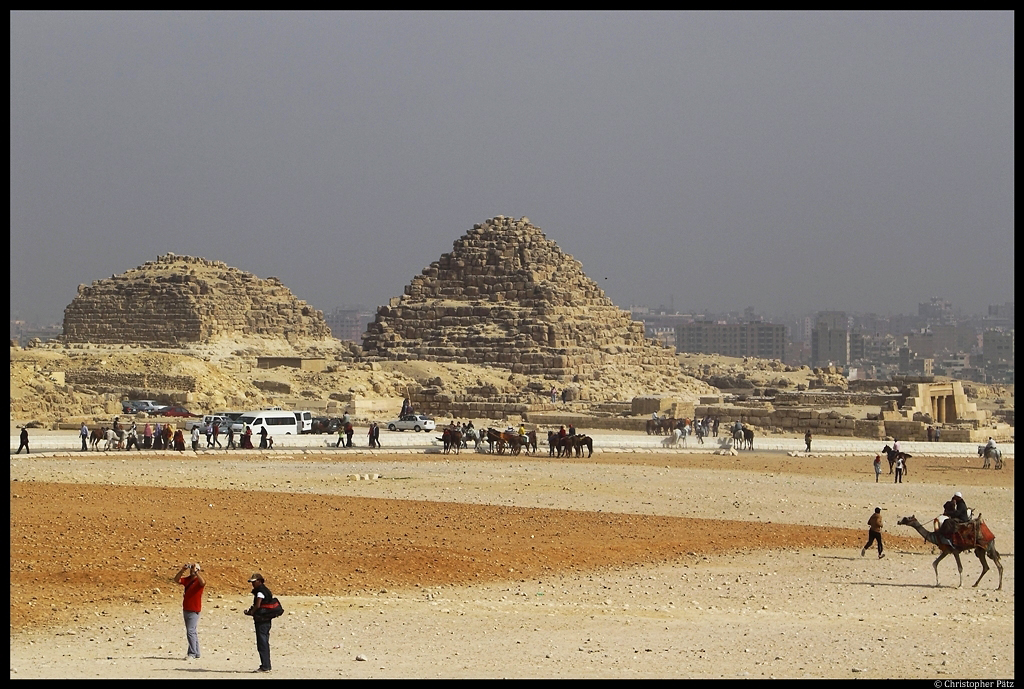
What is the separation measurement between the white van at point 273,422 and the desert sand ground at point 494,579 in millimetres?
9901

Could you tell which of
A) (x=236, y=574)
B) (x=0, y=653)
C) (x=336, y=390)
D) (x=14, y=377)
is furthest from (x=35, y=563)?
(x=336, y=390)

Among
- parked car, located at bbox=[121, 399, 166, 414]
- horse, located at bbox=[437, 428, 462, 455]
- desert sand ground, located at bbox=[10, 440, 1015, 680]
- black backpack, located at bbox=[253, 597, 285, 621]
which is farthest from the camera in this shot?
parked car, located at bbox=[121, 399, 166, 414]

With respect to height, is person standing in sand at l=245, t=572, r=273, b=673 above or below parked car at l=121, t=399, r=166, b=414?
below

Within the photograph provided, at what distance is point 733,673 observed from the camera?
472 inches

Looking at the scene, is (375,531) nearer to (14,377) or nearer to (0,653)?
(0,653)

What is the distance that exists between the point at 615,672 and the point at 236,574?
5.40m

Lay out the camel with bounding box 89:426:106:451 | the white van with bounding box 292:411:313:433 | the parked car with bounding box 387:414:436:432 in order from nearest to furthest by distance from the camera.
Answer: the camel with bounding box 89:426:106:451 → the white van with bounding box 292:411:313:433 → the parked car with bounding box 387:414:436:432

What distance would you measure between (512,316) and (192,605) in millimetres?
56711

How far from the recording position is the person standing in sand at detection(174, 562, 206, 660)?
12.3m

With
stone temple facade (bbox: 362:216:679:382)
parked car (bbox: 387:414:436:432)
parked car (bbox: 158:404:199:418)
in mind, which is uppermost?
stone temple facade (bbox: 362:216:679:382)

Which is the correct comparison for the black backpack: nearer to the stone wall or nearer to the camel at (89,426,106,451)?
the camel at (89,426,106,451)

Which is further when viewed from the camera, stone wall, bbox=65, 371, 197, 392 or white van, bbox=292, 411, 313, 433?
stone wall, bbox=65, 371, 197, 392

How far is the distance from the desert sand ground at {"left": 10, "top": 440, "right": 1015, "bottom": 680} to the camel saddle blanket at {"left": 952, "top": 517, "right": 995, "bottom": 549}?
1.55ft

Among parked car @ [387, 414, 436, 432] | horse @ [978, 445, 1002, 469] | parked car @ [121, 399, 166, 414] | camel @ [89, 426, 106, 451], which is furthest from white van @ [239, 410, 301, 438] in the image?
horse @ [978, 445, 1002, 469]
